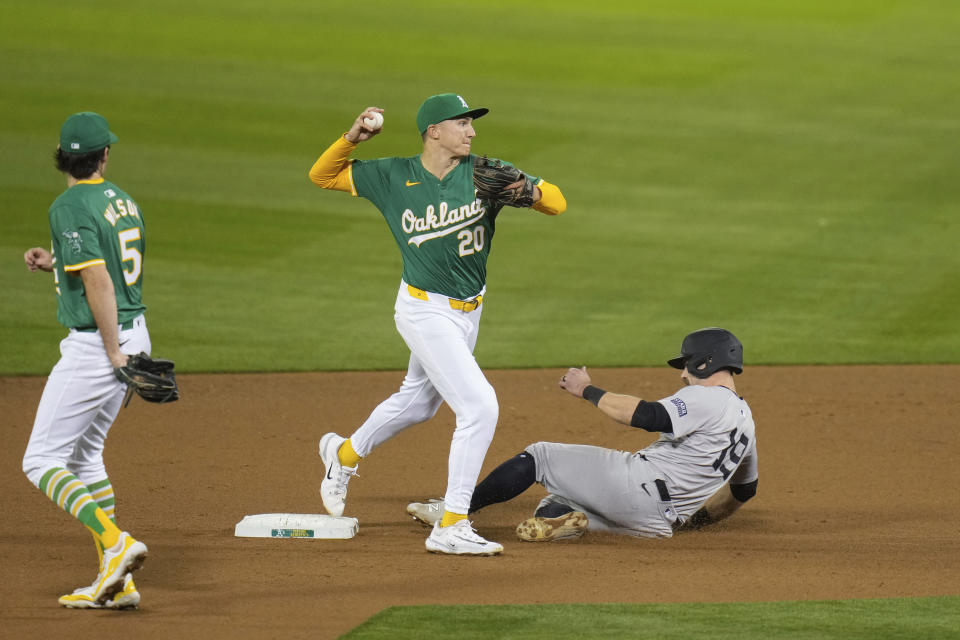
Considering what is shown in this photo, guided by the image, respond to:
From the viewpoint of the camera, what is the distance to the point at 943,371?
10930 mm

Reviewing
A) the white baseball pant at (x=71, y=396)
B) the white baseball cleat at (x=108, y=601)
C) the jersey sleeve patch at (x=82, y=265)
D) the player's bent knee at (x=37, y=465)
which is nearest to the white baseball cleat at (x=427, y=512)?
the white baseball cleat at (x=108, y=601)

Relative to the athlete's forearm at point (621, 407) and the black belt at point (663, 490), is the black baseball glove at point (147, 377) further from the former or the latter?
the black belt at point (663, 490)

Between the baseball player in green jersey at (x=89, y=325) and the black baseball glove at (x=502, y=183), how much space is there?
159 cm

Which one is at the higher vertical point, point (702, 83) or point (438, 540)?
point (702, 83)

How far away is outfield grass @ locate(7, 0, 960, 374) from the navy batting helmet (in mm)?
4391

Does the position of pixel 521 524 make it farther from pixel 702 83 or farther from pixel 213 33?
pixel 213 33

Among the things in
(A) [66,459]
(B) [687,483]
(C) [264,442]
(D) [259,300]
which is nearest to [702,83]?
(D) [259,300]

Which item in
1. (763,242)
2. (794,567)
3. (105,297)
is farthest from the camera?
(763,242)

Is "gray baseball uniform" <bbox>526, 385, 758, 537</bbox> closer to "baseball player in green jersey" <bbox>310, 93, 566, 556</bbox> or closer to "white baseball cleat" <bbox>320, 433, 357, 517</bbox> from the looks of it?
"baseball player in green jersey" <bbox>310, 93, 566, 556</bbox>

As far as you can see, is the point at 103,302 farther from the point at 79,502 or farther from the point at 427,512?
the point at 427,512

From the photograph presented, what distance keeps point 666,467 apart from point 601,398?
21.6 inches

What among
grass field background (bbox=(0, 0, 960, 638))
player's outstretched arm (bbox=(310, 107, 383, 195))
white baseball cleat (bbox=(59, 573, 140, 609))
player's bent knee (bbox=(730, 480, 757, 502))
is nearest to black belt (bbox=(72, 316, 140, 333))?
white baseball cleat (bbox=(59, 573, 140, 609))

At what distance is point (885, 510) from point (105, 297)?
14.3ft

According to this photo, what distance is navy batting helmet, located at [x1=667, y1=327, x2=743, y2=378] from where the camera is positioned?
6.68m
